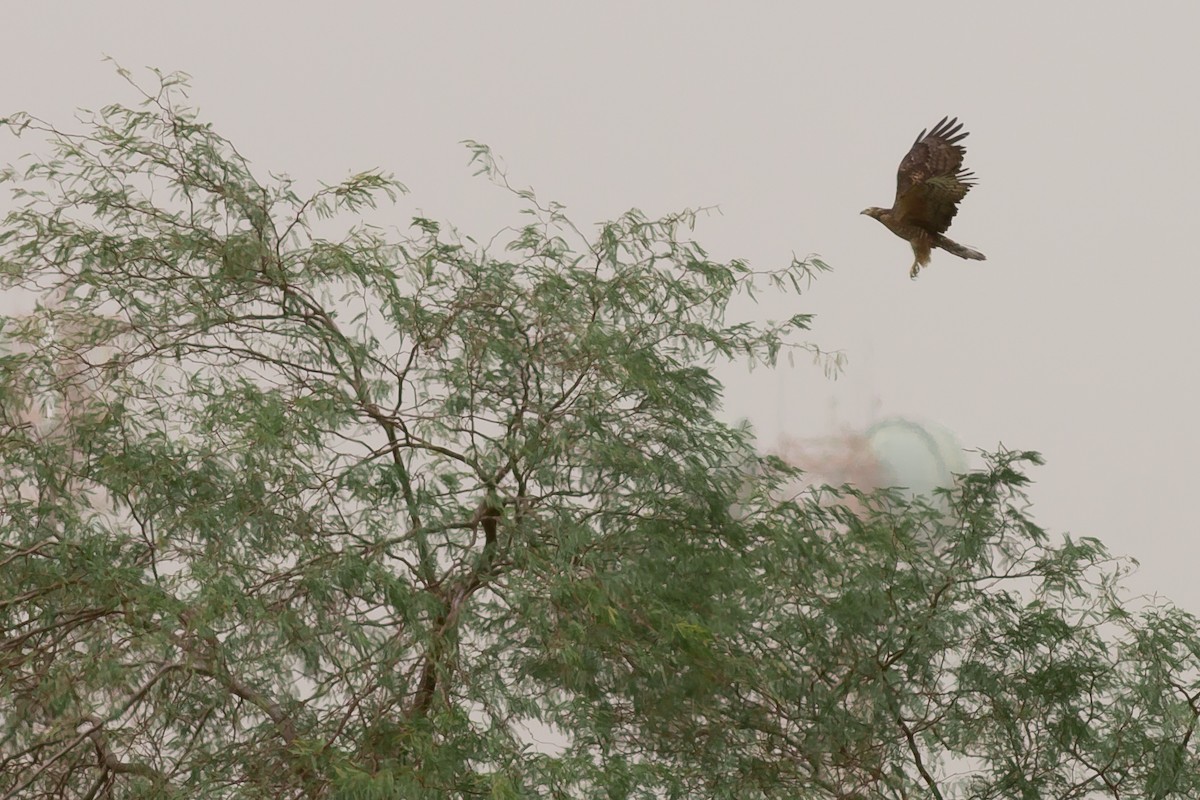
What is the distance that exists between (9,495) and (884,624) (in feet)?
9.43

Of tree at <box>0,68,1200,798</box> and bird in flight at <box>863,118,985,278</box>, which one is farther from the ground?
bird in flight at <box>863,118,985,278</box>

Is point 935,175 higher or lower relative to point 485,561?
higher

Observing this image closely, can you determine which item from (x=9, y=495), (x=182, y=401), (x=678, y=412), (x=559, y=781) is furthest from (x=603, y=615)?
(x=9, y=495)

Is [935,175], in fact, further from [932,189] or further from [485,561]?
[485,561]

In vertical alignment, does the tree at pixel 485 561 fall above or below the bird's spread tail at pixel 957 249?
below

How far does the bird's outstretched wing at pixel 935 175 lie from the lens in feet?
18.4

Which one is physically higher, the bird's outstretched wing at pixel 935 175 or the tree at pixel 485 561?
the bird's outstretched wing at pixel 935 175

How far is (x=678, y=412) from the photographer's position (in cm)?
530

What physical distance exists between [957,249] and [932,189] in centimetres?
25

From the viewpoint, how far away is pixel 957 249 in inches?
226

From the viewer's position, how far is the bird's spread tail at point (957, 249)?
5591mm

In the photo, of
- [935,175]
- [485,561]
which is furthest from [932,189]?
[485,561]

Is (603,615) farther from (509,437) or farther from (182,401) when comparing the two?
(182,401)

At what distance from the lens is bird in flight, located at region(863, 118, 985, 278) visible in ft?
18.4
